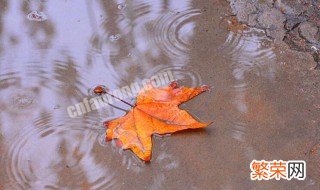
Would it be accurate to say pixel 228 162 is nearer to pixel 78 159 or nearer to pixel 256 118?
pixel 256 118

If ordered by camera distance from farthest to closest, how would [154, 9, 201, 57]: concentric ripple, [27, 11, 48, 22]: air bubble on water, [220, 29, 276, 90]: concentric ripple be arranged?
[27, 11, 48, 22]: air bubble on water, [154, 9, 201, 57]: concentric ripple, [220, 29, 276, 90]: concentric ripple

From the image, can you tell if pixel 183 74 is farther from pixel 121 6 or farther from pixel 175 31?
pixel 121 6

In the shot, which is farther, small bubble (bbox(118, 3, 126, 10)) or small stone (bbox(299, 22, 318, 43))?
small bubble (bbox(118, 3, 126, 10))

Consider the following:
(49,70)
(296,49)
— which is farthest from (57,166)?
(296,49)

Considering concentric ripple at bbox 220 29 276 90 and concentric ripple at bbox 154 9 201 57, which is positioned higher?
concentric ripple at bbox 154 9 201 57
